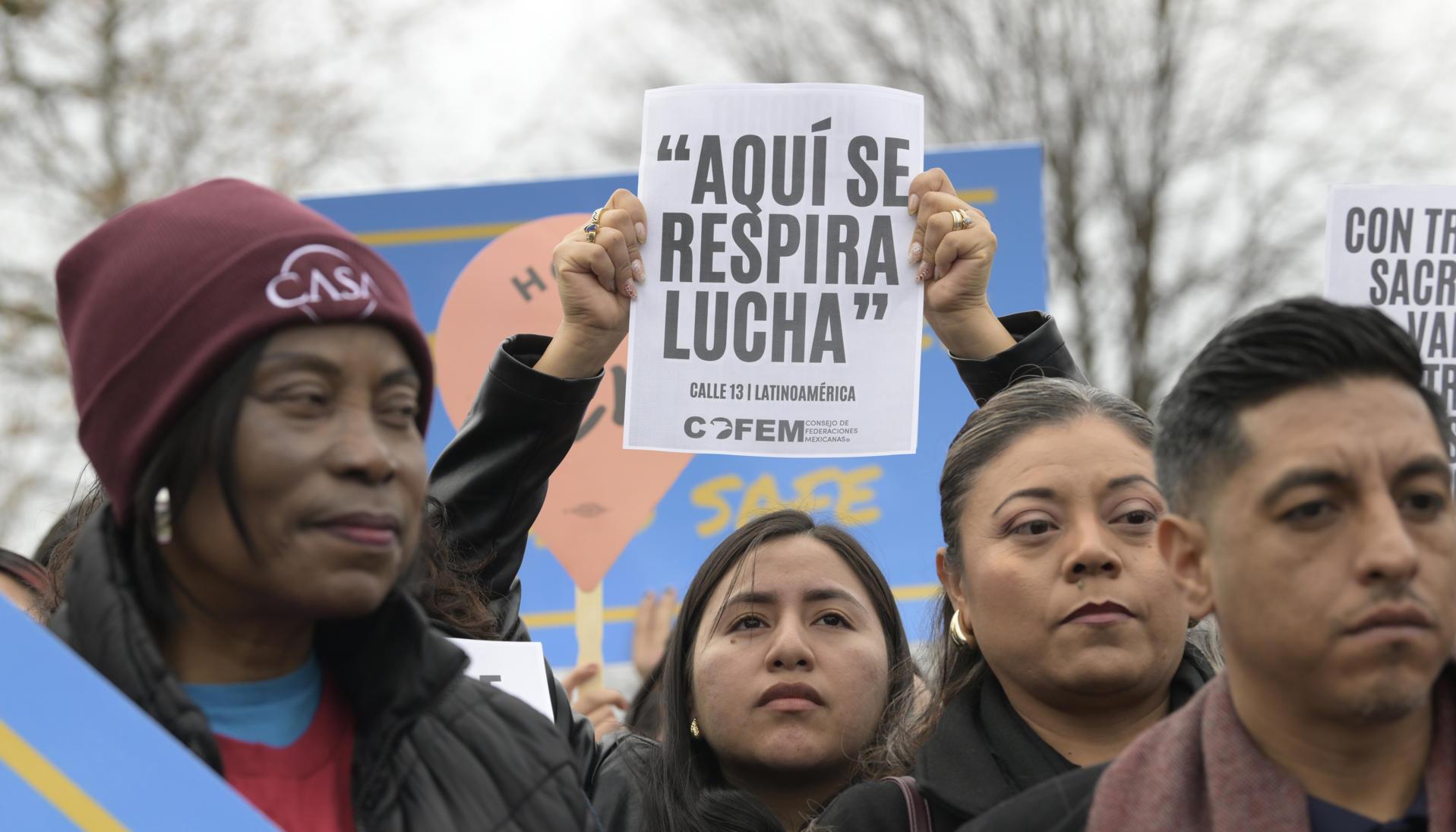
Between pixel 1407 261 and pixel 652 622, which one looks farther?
pixel 652 622

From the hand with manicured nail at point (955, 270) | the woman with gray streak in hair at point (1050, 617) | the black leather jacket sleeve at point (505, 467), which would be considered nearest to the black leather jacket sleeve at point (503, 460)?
the black leather jacket sleeve at point (505, 467)

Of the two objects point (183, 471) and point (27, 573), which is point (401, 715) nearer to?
point (183, 471)

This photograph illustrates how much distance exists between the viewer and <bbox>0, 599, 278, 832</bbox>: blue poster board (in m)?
1.92

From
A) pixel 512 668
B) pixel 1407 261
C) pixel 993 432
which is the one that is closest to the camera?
pixel 993 432

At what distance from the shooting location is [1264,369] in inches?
83.0

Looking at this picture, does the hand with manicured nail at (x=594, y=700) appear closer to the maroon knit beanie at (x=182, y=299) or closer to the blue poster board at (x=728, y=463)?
the blue poster board at (x=728, y=463)

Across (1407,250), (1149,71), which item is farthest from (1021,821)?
(1149,71)

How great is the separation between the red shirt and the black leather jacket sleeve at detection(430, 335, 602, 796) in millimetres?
1109

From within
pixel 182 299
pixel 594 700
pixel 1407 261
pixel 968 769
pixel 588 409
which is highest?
pixel 1407 261

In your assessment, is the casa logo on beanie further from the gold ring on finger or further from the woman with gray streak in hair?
the gold ring on finger

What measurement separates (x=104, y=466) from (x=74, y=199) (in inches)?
466

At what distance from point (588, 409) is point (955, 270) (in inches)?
73.3

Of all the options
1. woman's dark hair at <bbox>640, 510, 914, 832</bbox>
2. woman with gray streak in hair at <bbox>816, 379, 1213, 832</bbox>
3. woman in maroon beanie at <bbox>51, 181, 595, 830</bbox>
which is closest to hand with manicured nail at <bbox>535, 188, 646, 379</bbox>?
woman's dark hair at <bbox>640, 510, 914, 832</bbox>

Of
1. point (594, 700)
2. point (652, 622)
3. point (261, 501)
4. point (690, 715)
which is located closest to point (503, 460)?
point (690, 715)
